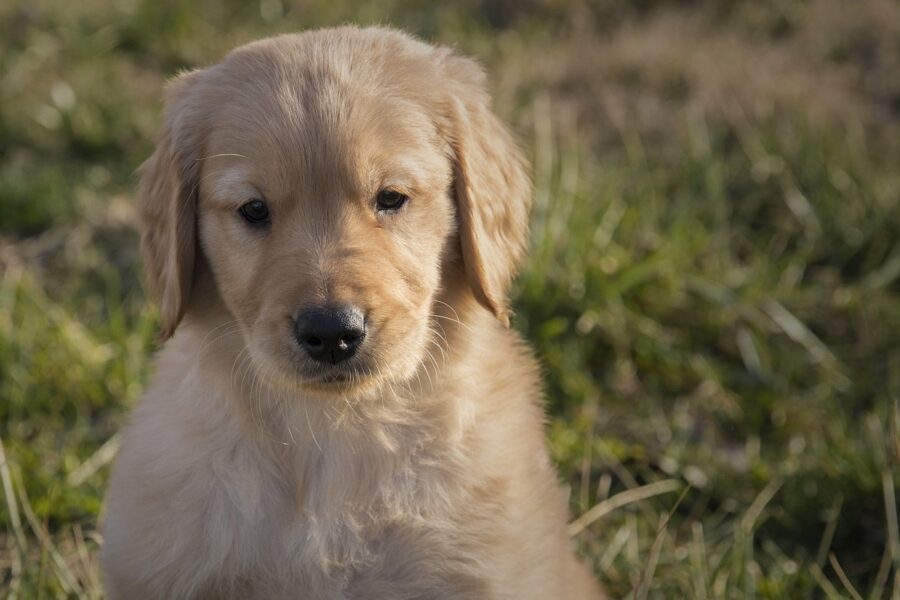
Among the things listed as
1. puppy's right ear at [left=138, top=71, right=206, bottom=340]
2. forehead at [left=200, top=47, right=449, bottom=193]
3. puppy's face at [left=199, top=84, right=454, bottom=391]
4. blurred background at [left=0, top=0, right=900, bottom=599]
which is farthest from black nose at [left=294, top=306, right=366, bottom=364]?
→ blurred background at [left=0, top=0, right=900, bottom=599]

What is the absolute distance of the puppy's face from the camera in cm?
290

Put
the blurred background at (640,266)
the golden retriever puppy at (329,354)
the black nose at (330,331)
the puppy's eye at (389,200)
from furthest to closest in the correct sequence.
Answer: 1. the blurred background at (640,266)
2. the puppy's eye at (389,200)
3. the golden retriever puppy at (329,354)
4. the black nose at (330,331)

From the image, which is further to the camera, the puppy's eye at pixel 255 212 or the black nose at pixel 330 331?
the puppy's eye at pixel 255 212

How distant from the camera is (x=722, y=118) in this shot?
7.16 metres

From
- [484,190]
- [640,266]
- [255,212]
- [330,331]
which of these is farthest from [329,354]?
[640,266]

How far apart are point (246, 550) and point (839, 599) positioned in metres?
1.91

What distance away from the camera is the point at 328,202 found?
9.93 feet

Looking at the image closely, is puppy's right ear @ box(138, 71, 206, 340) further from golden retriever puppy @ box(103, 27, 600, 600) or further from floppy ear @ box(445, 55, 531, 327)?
floppy ear @ box(445, 55, 531, 327)

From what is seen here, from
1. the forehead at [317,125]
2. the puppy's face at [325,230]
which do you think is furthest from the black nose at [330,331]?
the forehead at [317,125]

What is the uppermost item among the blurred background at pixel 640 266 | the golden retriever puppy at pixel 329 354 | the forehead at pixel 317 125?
the forehead at pixel 317 125

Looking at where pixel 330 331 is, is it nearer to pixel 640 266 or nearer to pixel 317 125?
pixel 317 125

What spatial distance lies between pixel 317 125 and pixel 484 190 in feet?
1.84

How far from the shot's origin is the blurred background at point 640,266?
4379 millimetres

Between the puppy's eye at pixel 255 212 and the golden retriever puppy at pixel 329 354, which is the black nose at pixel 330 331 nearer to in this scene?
the golden retriever puppy at pixel 329 354
